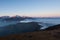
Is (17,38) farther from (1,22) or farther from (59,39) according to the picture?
(1,22)

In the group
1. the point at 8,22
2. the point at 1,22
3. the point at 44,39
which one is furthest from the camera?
the point at 8,22

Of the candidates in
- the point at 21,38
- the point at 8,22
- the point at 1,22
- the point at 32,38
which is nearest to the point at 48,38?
the point at 32,38

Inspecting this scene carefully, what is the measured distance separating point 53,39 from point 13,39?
8.38 feet

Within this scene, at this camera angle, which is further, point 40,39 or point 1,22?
point 1,22

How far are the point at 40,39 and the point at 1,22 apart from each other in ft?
51.8

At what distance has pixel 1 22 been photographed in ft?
75.0

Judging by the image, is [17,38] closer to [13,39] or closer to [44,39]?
[13,39]

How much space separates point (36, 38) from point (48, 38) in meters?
0.78

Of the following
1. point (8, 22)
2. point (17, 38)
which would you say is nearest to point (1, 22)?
point (8, 22)

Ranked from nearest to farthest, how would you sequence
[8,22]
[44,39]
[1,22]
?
[44,39], [1,22], [8,22]

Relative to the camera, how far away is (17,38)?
851 centimetres

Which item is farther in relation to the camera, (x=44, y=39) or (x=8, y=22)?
(x=8, y=22)

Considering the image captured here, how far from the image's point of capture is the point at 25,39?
8180 mm

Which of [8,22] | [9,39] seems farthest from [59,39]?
[8,22]
